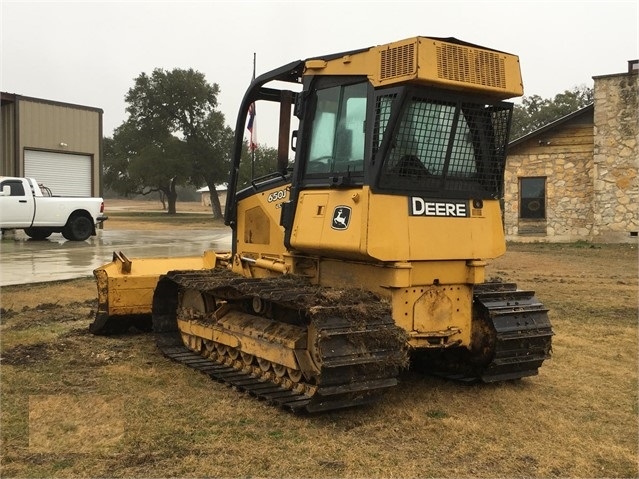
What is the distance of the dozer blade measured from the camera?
8109 millimetres

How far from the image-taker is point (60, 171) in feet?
97.7

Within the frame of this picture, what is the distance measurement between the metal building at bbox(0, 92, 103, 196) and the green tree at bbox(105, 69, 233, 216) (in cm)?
2447

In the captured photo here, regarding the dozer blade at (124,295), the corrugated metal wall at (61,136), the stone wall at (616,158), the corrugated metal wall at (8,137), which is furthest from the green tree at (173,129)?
the dozer blade at (124,295)

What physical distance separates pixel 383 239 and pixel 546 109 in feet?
183

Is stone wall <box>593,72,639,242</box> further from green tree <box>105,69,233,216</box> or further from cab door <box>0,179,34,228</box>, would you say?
green tree <box>105,69,233,216</box>

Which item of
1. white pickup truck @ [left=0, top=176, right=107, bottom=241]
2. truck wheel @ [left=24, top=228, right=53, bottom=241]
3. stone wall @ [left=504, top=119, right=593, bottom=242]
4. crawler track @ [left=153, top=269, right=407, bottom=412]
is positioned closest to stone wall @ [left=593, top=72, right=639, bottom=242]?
stone wall @ [left=504, top=119, right=593, bottom=242]

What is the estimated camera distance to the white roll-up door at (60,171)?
94.4 ft

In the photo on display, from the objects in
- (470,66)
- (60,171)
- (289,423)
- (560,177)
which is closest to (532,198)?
(560,177)

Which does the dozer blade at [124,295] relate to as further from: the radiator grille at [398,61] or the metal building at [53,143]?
the metal building at [53,143]

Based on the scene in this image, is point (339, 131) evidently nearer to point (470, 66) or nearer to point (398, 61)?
point (398, 61)

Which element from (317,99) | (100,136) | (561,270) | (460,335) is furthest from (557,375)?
(100,136)

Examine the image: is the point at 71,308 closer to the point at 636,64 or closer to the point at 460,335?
the point at 460,335

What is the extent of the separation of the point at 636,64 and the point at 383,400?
21.4 meters

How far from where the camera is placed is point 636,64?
2295 centimetres
